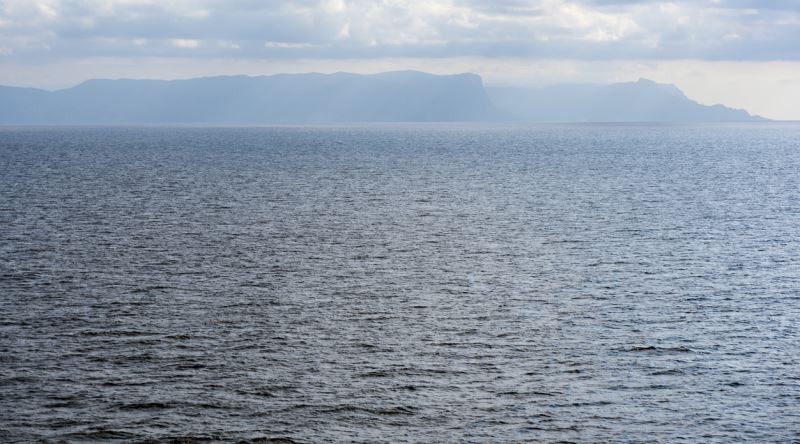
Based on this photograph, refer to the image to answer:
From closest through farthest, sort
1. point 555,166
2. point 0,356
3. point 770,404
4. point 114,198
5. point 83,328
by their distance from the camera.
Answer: point 770,404
point 0,356
point 83,328
point 114,198
point 555,166

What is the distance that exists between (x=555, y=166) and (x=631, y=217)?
8289 cm

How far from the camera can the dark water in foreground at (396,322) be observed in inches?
1356

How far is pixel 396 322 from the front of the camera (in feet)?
157

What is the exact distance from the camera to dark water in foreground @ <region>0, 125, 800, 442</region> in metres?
34.4

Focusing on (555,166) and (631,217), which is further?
(555,166)

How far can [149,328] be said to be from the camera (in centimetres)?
4575

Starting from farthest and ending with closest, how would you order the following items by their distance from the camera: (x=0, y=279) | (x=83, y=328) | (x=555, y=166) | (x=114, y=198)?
(x=555, y=166) < (x=114, y=198) < (x=0, y=279) < (x=83, y=328)

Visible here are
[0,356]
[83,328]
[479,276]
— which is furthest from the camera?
[479,276]

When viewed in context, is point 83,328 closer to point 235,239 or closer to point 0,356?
point 0,356

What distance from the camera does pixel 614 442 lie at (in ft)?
105

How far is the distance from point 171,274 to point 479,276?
66.3 feet

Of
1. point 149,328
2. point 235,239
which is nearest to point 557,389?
point 149,328

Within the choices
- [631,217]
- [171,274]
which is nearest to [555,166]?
[631,217]

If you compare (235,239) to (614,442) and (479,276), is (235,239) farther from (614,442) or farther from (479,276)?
(614,442)
